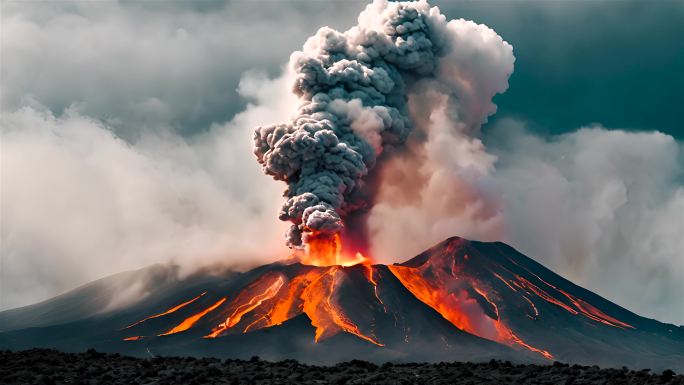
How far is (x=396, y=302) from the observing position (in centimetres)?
6525

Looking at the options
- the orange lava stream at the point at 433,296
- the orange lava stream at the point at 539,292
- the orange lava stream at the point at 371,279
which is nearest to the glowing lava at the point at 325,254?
the orange lava stream at the point at 371,279

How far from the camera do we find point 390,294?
66.1m

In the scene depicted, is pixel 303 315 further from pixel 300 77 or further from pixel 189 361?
pixel 189 361

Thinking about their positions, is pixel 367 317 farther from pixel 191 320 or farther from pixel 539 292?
pixel 539 292

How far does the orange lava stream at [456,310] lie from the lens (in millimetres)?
64875

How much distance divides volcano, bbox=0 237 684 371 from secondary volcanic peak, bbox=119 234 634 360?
113 millimetres

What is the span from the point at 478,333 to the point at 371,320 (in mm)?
8379

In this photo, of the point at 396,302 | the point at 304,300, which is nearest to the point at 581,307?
the point at 396,302

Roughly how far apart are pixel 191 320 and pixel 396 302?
14.7 meters

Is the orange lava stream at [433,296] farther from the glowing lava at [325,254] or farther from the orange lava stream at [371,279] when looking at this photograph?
the glowing lava at [325,254]

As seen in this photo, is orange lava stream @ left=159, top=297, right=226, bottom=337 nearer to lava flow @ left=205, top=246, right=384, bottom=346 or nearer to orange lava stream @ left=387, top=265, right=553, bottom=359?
lava flow @ left=205, top=246, right=384, bottom=346

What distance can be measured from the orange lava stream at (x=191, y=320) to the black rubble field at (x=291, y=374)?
29.4 meters

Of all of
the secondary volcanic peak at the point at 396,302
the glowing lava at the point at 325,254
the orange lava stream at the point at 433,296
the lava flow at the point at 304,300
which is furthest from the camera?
the glowing lava at the point at 325,254

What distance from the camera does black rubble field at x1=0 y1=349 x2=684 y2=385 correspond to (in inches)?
1150
